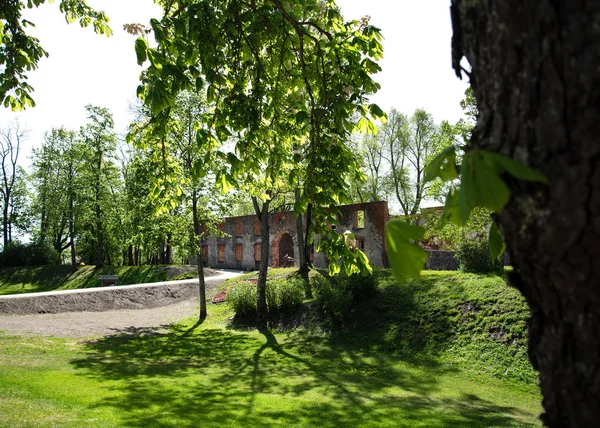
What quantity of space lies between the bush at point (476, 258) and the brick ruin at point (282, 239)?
23.6 ft

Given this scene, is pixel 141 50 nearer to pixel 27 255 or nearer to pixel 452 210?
pixel 452 210

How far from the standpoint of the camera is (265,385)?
865 centimetres

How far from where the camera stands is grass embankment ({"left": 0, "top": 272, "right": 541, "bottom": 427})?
6.13 m

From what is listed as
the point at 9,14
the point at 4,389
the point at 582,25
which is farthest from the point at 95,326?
the point at 582,25

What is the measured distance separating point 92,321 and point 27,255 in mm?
22302

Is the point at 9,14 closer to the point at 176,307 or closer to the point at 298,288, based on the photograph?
the point at 298,288

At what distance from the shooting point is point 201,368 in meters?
9.75

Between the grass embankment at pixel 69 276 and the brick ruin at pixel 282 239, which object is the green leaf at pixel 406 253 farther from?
the grass embankment at pixel 69 276

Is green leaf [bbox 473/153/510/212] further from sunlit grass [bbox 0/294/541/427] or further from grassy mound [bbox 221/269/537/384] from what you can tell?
grassy mound [bbox 221/269/537/384]

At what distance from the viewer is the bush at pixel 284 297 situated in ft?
51.1

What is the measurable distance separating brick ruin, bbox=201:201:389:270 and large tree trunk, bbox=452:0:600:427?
69.7 ft

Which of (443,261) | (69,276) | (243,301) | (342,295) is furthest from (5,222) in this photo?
(443,261)

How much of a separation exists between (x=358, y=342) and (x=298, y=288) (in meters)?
4.07

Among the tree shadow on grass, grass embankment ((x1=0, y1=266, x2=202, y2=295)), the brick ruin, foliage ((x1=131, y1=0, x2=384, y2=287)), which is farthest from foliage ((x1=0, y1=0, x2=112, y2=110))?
grass embankment ((x1=0, y1=266, x2=202, y2=295))
